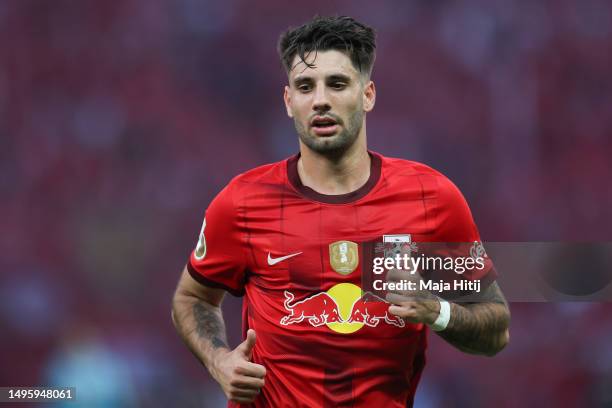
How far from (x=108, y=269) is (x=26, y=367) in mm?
952

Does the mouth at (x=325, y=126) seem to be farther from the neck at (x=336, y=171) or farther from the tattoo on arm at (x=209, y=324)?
the tattoo on arm at (x=209, y=324)

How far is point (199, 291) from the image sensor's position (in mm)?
3652

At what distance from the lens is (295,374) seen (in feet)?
10.6

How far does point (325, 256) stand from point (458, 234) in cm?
54

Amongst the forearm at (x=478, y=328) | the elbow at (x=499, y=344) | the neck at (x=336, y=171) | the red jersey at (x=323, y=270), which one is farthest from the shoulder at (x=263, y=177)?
the elbow at (x=499, y=344)

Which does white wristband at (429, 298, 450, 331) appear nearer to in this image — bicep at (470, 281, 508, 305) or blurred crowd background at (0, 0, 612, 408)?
bicep at (470, 281, 508, 305)

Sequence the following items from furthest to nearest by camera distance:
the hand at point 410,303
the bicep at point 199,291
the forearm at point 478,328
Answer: the bicep at point 199,291 → the forearm at point 478,328 → the hand at point 410,303

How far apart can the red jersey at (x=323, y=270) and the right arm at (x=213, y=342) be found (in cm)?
9

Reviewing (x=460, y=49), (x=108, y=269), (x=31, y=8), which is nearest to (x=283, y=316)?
(x=108, y=269)

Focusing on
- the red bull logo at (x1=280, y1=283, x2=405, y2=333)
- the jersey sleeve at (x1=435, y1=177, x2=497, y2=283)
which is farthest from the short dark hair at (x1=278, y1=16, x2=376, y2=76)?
the red bull logo at (x1=280, y1=283, x2=405, y2=333)

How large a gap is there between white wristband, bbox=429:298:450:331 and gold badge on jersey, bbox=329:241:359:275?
0.36 metres

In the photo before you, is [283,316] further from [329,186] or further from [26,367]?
[26,367]

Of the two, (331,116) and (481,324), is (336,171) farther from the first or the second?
(481,324)

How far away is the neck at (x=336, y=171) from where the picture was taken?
3449mm
